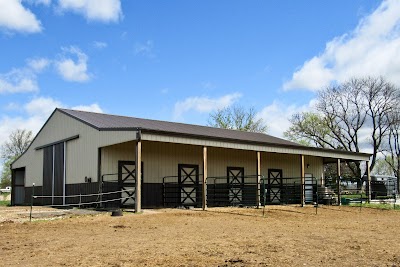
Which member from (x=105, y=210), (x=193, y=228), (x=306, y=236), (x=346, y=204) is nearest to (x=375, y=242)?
(x=306, y=236)

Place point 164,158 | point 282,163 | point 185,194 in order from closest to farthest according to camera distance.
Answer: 1. point 164,158
2. point 185,194
3. point 282,163

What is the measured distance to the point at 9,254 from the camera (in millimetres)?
8141

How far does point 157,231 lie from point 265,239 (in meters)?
2.94

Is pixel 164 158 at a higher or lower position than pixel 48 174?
higher

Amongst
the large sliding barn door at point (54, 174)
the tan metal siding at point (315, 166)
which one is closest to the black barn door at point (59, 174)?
the large sliding barn door at point (54, 174)

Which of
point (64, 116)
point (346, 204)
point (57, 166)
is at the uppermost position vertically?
point (64, 116)

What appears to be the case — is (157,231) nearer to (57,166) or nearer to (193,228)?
(193,228)

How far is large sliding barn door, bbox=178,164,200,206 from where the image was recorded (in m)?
20.5

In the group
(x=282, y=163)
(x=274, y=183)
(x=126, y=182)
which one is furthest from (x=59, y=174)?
(x=282, y=163)

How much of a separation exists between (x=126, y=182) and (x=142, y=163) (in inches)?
50.9

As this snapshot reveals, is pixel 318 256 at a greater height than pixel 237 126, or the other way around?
pixel 237 126

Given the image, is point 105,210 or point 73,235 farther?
point 105,210

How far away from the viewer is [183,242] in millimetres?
9297

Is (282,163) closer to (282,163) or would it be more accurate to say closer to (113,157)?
(282,163)
